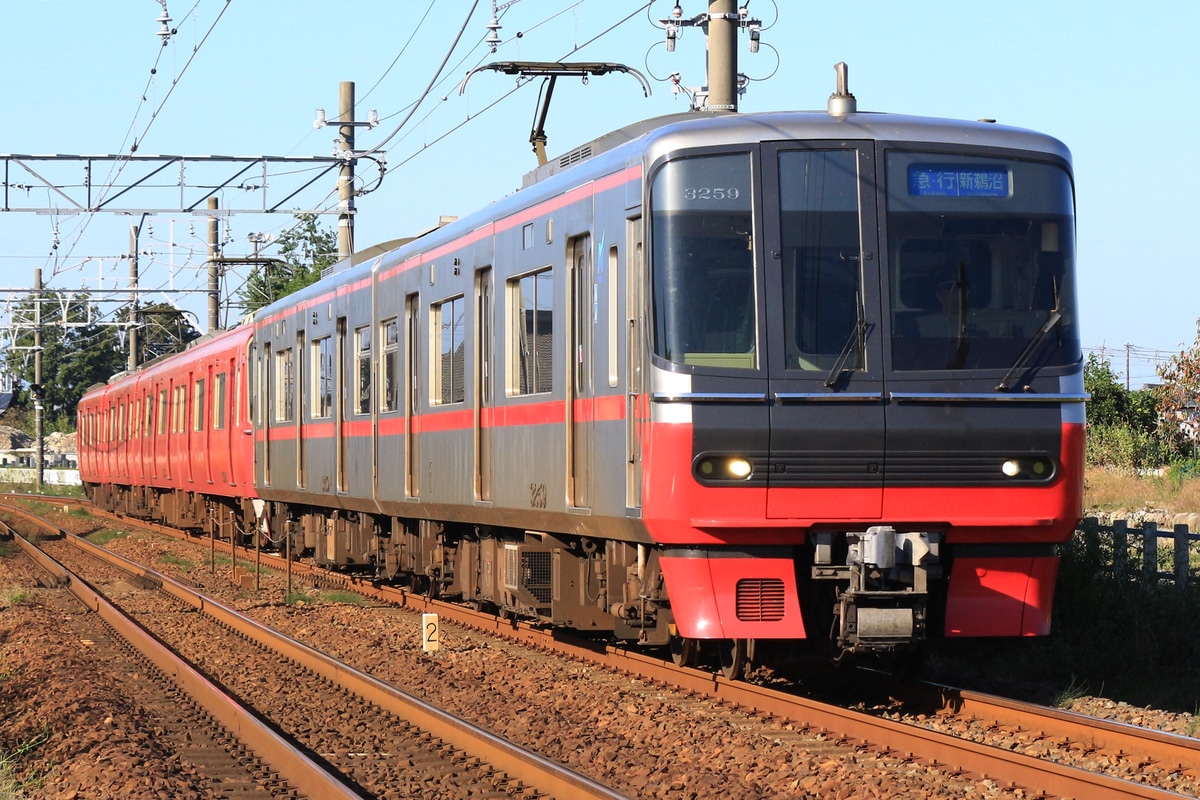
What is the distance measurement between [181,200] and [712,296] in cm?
1835

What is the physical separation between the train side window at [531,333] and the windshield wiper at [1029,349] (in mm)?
3064

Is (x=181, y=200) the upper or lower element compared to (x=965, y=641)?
upper

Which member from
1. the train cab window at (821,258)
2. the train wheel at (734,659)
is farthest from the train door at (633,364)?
the train wheel at (734,659)

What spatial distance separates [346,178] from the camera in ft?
75.6

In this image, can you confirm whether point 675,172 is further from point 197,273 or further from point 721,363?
point 197,273

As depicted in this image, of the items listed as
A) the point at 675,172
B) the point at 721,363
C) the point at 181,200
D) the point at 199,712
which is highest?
the point at 181,200

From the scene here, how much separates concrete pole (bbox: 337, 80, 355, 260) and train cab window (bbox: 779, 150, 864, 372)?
46.9ft

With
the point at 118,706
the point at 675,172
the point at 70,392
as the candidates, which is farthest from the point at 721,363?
the point at 70,392

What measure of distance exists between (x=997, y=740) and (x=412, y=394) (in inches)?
260

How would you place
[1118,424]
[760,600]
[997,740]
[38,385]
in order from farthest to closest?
1. [38,385]
2. [1118,424]
3. [760,600]
4. [997,740]

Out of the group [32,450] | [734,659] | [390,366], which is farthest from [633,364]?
[32,450]

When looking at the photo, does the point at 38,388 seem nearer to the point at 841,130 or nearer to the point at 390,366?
the point at 390,366

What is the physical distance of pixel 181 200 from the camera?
81.7 feet

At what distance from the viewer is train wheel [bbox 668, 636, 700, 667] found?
994 centimetres
